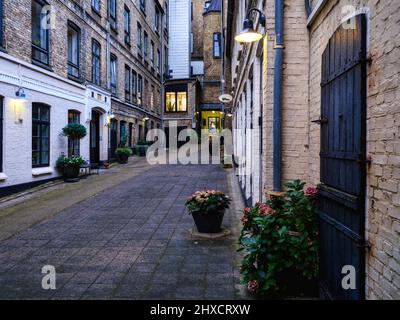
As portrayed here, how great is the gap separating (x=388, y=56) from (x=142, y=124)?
87.2ft

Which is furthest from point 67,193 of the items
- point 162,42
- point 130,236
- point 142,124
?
point 162,42

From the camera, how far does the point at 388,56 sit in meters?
2.55

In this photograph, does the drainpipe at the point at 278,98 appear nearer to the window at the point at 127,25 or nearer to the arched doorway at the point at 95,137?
the arched doorway at the point at 95,137

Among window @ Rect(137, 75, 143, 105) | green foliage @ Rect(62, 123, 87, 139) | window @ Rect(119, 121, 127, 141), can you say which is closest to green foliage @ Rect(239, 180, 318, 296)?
green foliage @ Rect(62, 123, 87, 139)

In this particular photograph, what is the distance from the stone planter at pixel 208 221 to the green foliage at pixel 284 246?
239 centimetres

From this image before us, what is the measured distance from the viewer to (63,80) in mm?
14500

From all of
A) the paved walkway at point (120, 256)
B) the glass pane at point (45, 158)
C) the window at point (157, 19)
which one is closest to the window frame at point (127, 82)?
the glass pane at point (45, 158)

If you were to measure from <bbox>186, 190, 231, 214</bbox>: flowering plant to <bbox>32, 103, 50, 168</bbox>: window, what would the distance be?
823 centimetres

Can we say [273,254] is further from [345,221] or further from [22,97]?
[22,97]

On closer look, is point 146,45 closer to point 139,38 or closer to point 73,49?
point 139,38

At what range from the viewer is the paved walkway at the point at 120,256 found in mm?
4281

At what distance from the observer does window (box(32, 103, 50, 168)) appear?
12.8 meters

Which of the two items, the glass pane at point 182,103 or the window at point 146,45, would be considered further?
the glass pane at point 182,103

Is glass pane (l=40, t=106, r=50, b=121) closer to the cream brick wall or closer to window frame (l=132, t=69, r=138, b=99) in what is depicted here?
the cream brick wall
